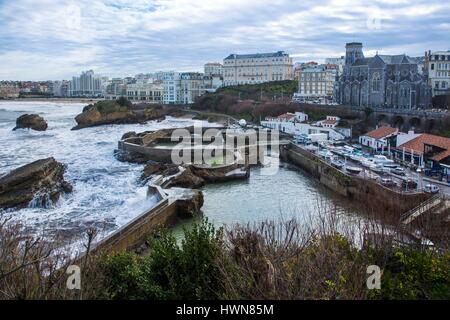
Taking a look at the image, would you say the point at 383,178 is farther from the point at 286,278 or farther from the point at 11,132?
the point at 11,132

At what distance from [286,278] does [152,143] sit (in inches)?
1316

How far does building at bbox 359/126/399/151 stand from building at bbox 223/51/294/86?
62.7 m

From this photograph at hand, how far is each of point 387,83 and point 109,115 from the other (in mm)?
34070

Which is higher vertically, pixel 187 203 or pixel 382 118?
pixel 382 118

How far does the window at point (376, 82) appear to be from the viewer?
46325mm

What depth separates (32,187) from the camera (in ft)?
65.2

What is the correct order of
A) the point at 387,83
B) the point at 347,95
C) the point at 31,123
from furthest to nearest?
the point at 31,123 → the point at 347,95 → the point at 387,83

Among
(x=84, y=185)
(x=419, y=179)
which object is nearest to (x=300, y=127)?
(x=419, y=179)

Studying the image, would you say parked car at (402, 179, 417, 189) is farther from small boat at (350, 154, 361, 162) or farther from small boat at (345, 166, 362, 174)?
small boat at (350, 154, 361, 162)

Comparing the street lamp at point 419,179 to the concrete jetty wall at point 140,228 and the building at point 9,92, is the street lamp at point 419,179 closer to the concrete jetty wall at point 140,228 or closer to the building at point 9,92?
the concrete jetty wall at point 140,228

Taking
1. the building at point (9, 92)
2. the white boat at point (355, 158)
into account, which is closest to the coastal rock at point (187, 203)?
the white boat at point (355, 158)

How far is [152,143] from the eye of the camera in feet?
129

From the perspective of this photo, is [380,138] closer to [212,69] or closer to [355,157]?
[355,157]

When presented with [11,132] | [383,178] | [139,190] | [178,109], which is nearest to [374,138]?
[383,178]
